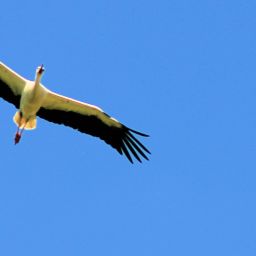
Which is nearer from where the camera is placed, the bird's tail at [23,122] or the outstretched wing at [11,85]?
the outstretched wing at [11,85]

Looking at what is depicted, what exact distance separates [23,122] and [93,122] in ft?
3.93

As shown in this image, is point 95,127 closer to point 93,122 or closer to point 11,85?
point 93,122

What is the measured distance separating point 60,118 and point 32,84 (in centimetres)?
94

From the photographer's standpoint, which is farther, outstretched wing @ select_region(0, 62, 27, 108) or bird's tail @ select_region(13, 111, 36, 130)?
bird's tail @ select_region(13, 111, 36, 130)

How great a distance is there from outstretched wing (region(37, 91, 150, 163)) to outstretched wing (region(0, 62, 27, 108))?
1.59ft

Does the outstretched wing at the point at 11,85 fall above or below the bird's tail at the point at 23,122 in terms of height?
above

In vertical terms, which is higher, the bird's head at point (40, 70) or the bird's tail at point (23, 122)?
the bird's head at point (40, 70)

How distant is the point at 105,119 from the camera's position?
1677cm

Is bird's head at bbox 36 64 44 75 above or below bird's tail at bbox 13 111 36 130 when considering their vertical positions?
above

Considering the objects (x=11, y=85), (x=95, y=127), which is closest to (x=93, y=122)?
(x=95, y=127)

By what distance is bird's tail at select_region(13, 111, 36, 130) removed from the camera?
53.9ft

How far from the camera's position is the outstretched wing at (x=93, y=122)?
1664cm

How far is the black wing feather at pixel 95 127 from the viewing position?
16.8 m

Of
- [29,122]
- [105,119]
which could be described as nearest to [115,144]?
[105,119]
